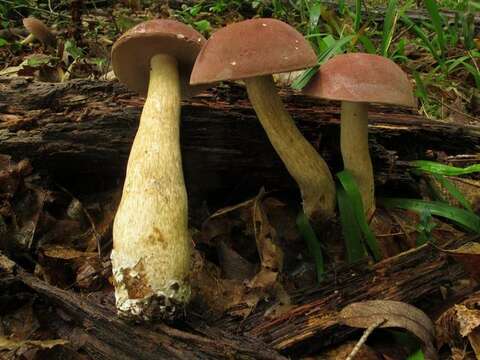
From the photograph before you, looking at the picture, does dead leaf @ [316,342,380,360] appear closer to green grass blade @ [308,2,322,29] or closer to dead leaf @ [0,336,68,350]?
dead leaf @ [0,336,68,350]

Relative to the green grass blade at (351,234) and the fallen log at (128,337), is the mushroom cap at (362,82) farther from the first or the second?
the fallen log at (128,337)

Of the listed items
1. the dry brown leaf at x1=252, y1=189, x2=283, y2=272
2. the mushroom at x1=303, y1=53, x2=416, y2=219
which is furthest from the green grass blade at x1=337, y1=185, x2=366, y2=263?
the dry brown leaf at x1=252, y1=189, x2=283, y2=272

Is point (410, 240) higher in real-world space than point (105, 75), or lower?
lower

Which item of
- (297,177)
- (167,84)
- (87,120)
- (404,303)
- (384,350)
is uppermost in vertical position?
(167,84)

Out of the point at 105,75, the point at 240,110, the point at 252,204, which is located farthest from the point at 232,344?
the point at 105,75

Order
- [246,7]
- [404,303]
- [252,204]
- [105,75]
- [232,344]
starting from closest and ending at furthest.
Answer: [232,344]
[404,303]
[252,204]
[105,75]
[246,7]

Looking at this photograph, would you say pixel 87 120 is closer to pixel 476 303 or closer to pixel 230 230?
pixel 230 230

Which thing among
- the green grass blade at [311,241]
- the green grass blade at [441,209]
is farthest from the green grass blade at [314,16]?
the green grass blade at [311,241]

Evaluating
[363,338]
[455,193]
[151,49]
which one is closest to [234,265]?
[363,338]
